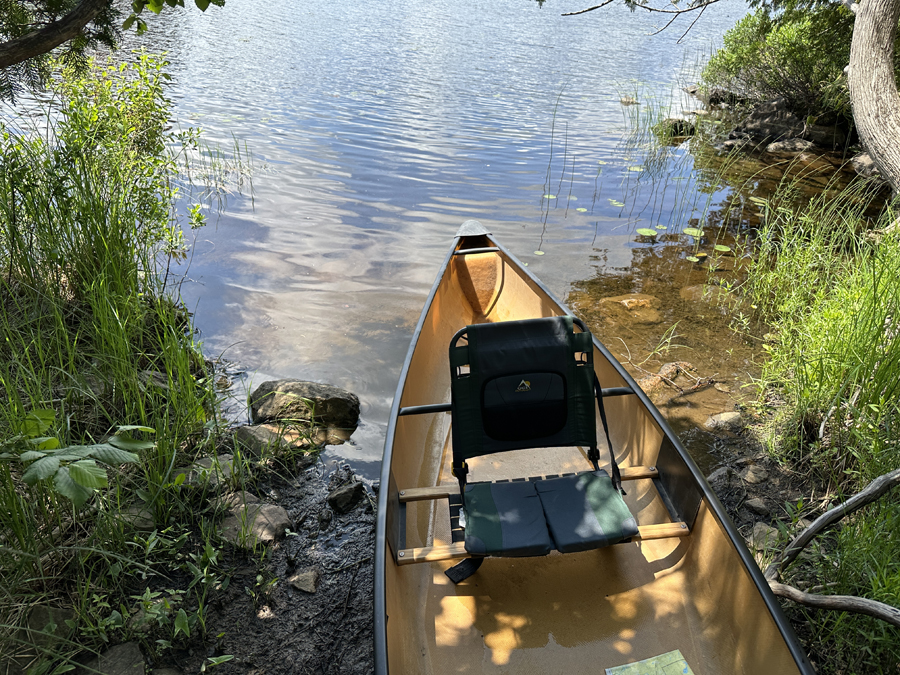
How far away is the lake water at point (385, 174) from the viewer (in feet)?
19.1

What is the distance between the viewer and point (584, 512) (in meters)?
2.74

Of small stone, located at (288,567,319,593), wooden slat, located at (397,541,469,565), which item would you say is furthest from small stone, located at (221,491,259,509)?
wooden slat, located at (397,541,469,565)

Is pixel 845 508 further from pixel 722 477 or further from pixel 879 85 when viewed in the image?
pixel 879 85

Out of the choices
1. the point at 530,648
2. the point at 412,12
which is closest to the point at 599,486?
the point at 530,648

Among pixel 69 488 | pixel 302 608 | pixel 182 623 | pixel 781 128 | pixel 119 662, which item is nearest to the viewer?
pixel 69 488

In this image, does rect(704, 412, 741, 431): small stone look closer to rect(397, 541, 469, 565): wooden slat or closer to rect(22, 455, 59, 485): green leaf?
rect(397, 541, 469, 565): wooden slat

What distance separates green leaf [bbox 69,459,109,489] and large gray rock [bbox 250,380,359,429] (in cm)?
247

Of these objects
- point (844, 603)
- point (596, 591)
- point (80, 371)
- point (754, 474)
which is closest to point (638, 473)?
point (596, 591)

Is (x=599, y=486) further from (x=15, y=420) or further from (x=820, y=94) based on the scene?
(x=820, y=94)

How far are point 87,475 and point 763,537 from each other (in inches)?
125

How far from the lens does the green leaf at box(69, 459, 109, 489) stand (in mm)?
1550

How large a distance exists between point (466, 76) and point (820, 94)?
8.23 meters

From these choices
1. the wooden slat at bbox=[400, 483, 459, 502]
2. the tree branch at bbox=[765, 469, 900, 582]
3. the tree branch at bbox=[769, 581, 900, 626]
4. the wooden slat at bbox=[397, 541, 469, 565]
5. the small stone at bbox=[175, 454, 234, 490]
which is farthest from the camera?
the small stone at bbox=[175, 454, 234, 490]

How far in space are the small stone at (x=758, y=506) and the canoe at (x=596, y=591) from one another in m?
0.76
